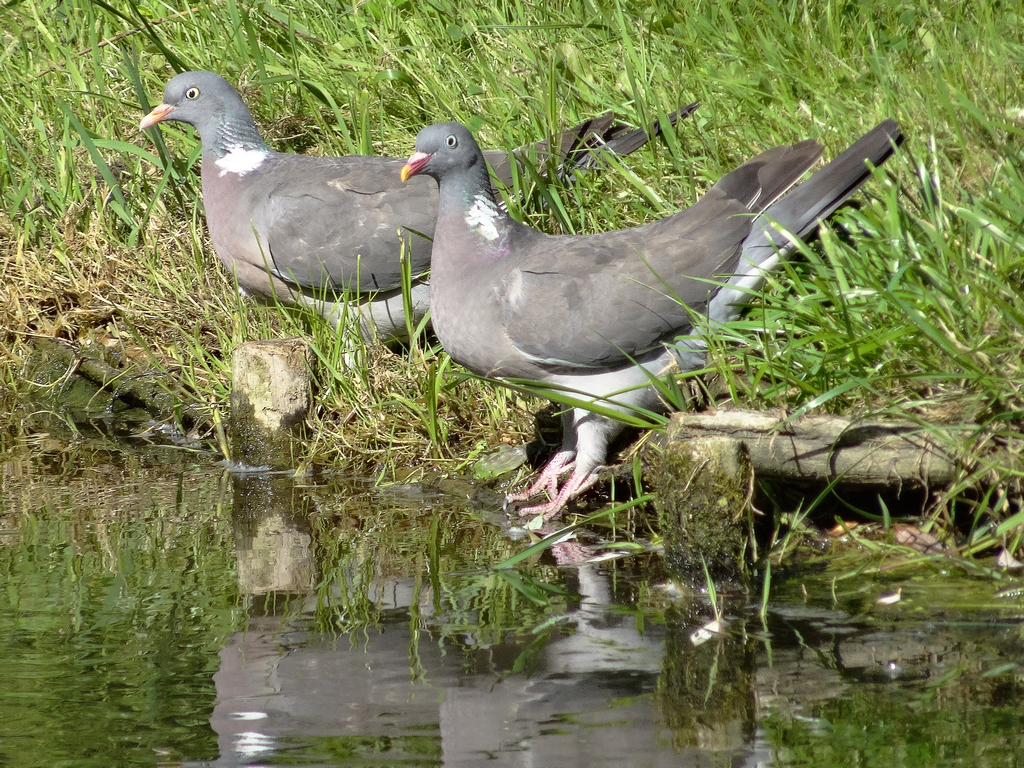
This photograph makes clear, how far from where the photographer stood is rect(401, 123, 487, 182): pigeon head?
12.4ft

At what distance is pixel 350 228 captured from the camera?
4570 millimetres

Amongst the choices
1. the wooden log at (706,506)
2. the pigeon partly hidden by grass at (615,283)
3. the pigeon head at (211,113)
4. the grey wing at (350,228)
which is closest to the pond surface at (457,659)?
the wooden log at (706,506)

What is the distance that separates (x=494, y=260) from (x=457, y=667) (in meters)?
1.51

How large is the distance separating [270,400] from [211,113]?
1.46 m

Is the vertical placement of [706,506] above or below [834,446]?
below

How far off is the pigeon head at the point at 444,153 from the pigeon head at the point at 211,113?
1.46m

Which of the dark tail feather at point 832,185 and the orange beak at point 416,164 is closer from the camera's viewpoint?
the dark tail feather at point 832,185

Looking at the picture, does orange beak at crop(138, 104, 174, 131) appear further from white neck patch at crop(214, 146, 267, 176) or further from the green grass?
white neck patch at crop(214, 146, 267, 176)

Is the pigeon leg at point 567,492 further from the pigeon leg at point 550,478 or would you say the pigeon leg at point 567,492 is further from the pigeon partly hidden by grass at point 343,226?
the pigeon partly hidden by grass at point 343,226

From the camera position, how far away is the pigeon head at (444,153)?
379 cm

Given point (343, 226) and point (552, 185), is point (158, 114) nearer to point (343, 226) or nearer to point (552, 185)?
point (343, 226)

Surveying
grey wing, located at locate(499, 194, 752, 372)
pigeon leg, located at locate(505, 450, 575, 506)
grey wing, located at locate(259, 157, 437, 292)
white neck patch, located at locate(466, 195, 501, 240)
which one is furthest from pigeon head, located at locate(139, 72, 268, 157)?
pigeon leg, located at locate(505, 450, 575, 506)

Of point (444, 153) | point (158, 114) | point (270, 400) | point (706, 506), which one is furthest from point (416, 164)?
point (158, 114)

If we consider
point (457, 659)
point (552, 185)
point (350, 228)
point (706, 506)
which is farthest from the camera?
point (350, 228)
